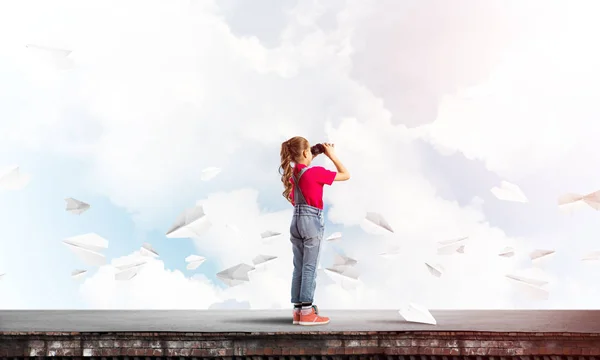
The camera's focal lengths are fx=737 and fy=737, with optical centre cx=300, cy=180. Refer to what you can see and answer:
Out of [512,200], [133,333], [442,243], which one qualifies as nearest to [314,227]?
[133,333]

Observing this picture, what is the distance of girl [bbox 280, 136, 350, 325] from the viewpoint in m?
4.86

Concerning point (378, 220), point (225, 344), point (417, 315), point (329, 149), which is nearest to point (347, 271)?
point (378, 220)

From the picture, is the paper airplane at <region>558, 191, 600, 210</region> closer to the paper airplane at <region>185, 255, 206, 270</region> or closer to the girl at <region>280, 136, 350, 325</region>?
the girl at <region>280, 136, 350, 325</region>

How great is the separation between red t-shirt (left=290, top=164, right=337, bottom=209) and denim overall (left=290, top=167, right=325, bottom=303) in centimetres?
3

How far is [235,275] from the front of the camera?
225 inches

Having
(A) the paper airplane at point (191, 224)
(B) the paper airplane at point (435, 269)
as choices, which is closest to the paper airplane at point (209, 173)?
(A) the paper airplane at point (191, 224)

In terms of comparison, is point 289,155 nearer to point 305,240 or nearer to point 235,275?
point 305,240

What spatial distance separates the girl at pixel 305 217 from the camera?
486 centimetres

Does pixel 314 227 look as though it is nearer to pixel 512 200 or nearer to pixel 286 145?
pixel 286 145

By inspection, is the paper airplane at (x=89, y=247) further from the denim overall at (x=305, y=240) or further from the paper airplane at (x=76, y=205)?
the denim overall at (x=305, y=240)

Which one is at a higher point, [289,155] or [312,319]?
[289,155]

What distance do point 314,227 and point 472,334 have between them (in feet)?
4.01

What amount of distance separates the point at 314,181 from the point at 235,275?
127cm

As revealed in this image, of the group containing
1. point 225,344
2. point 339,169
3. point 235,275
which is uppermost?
point 339,169
